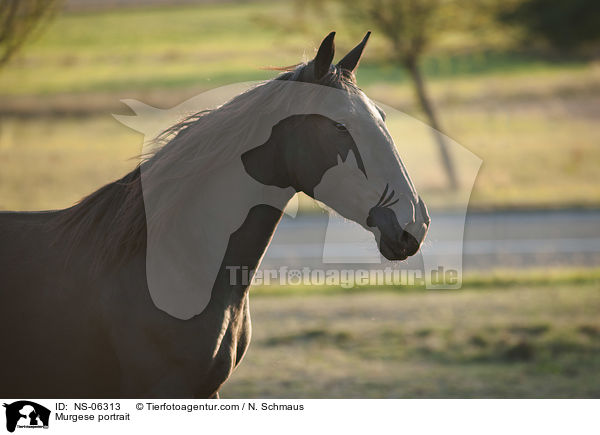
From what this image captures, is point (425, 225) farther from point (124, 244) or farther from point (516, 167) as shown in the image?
point (516, 167)

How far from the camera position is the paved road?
435 inches

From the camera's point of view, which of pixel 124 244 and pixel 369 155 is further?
pixel 124 244

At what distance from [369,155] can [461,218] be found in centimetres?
1201

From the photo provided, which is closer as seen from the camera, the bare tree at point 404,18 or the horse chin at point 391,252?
the horse chin at point 391,252

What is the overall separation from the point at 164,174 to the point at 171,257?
339 mm

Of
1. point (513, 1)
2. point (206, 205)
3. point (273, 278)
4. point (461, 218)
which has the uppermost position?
point (513, 1)

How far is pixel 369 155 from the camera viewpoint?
97.9 inches

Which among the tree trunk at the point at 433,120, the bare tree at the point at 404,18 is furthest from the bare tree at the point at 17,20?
the tree trunk at the point at 433,120

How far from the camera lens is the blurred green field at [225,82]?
55.2 feet

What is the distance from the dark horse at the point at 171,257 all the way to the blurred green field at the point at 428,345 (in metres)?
2.87

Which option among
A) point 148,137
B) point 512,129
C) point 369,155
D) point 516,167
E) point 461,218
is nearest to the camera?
point 369,155

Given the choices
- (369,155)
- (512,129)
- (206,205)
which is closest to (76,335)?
(206,205)
